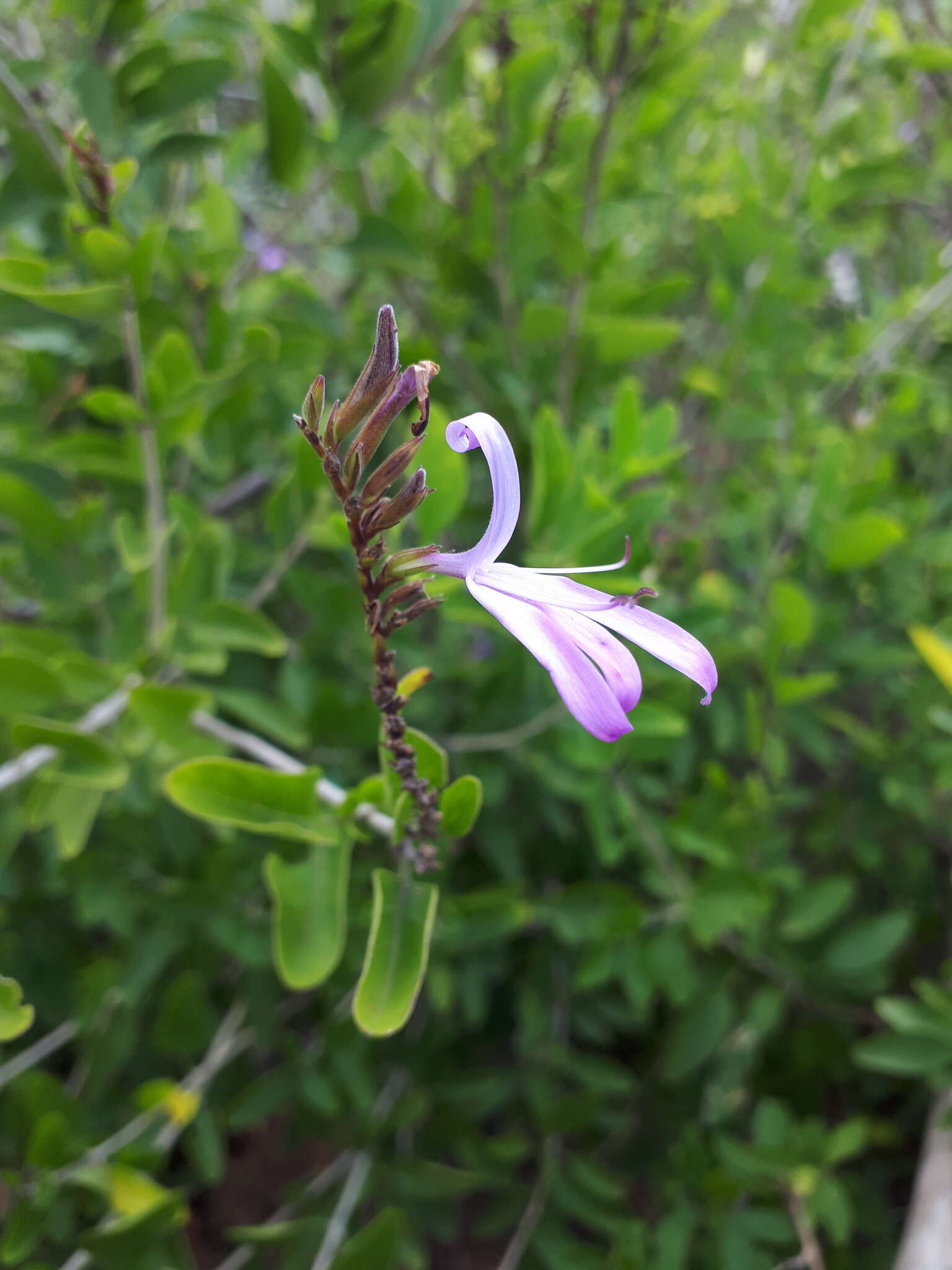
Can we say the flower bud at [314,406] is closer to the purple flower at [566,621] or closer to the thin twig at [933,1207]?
the purple flower at [566,621]

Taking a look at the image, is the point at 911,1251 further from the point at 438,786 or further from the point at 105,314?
the point at 105,314

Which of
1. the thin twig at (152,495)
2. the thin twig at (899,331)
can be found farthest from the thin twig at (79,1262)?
the thin twig at (899,331)

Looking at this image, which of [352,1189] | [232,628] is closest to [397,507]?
[232,628]

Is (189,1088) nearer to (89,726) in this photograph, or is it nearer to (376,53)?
(89,726)

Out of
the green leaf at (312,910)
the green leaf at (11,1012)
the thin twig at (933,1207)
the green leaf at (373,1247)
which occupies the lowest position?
the green leaf at (373,1247)

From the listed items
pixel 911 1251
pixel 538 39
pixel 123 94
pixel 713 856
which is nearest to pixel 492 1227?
pixel 911 1251

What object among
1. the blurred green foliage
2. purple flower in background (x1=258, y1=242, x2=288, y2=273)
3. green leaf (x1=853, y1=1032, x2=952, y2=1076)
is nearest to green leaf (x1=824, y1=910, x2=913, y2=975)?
the blurred green foliage
